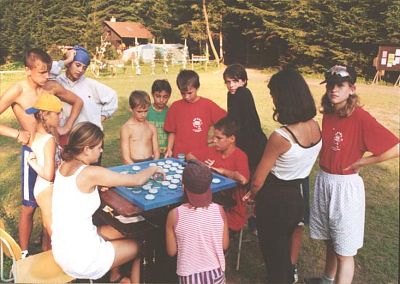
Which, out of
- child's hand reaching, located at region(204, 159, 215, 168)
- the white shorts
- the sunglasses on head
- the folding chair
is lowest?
the folding chair

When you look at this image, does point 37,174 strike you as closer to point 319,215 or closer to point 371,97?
point 319,215

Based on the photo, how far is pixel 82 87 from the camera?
4113 millimetres

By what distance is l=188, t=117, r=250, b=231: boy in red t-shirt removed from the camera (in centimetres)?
324

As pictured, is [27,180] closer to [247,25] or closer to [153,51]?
[247,25]

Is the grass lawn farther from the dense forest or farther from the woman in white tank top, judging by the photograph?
the dense forest

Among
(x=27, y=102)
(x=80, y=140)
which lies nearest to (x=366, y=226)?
(x=80, y=140)

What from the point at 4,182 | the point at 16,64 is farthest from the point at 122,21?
the point at 4,182

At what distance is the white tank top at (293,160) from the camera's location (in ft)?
8.45

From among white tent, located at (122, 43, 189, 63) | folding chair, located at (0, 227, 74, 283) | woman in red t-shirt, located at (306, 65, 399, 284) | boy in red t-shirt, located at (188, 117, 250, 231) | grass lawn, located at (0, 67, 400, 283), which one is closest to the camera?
folding chair, located at (0, 227, 74, 283)

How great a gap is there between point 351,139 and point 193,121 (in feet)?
5.35

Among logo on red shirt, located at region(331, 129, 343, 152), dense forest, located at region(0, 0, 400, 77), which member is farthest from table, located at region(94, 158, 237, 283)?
dense forest, located at region(0, 0, 400, 77)

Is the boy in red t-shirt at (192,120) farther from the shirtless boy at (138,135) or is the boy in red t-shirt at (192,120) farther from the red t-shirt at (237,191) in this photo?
the red t-shirt at (237,191)

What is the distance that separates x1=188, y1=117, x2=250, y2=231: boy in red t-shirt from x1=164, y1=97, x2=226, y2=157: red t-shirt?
595mm

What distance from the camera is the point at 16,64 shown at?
17.2 metres
